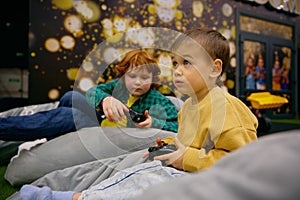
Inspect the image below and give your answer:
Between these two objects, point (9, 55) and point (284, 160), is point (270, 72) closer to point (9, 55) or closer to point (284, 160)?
point (9, 55)

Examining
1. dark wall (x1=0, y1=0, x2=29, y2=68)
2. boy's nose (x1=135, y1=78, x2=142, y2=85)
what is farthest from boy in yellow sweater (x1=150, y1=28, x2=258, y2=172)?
dark wall (x1=0, y1=0, x2=29, y2=68)

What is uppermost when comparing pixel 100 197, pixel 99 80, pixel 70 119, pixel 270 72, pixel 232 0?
pixel 232 0

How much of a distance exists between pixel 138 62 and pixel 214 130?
0.29m

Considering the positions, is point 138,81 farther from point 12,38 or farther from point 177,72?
point 12,38

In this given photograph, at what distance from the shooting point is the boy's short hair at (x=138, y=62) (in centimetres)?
61

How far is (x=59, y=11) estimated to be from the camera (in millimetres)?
1995

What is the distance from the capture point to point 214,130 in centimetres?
47

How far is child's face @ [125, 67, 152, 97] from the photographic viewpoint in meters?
0.62

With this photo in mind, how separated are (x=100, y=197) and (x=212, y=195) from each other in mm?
396

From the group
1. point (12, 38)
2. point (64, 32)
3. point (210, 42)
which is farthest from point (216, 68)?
point (12, 38)

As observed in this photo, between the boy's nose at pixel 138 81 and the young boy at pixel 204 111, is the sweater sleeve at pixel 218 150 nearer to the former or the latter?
the young boy at pixel 204 111

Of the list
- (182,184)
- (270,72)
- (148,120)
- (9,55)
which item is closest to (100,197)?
(148,120)

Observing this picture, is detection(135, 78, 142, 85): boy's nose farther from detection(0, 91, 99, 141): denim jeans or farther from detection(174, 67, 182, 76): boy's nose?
detection(0, 91, 99, 141): denim jeans

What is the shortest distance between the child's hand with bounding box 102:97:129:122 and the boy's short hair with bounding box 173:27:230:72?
6.7 inches
